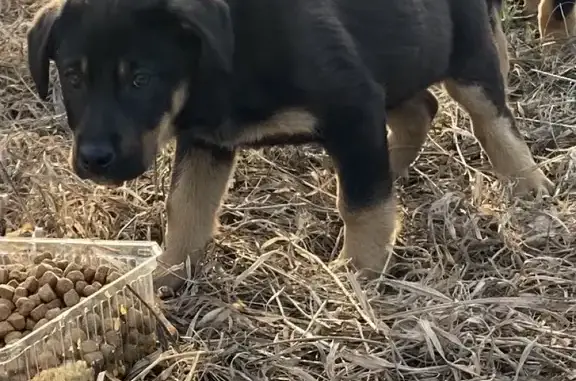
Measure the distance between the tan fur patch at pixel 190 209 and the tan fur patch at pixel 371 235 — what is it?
1.59ft

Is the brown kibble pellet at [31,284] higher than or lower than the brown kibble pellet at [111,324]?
higher

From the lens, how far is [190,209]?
3723 millimetres

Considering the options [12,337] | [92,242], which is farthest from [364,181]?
[12,337]

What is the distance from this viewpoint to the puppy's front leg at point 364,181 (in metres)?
3.38

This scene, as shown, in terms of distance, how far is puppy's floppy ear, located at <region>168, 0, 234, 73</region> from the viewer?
3025 mm

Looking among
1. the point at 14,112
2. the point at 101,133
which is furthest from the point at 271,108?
the point at 14,112

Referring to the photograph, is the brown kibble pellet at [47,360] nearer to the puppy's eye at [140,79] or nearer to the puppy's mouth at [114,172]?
the puppy's mouth at [114,172]

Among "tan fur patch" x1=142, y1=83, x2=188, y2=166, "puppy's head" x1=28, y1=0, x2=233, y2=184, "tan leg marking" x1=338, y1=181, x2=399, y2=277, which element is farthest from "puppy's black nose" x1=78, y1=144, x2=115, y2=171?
"tan leg marking" x1=338, y1=181, x2=399, y2=277

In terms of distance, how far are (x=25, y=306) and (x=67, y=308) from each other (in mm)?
113

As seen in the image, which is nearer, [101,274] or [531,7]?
[101,274]

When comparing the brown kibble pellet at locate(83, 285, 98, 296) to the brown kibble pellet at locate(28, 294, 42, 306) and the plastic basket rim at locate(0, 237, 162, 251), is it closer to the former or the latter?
the brown kibble pellet at locate(28, 294, 42, 306)

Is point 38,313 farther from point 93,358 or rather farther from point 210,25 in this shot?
point 210,25

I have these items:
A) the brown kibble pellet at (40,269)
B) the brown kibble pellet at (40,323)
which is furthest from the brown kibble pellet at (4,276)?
the brown kibble pellet at (40,323)

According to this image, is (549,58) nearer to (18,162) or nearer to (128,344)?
(18,162)
